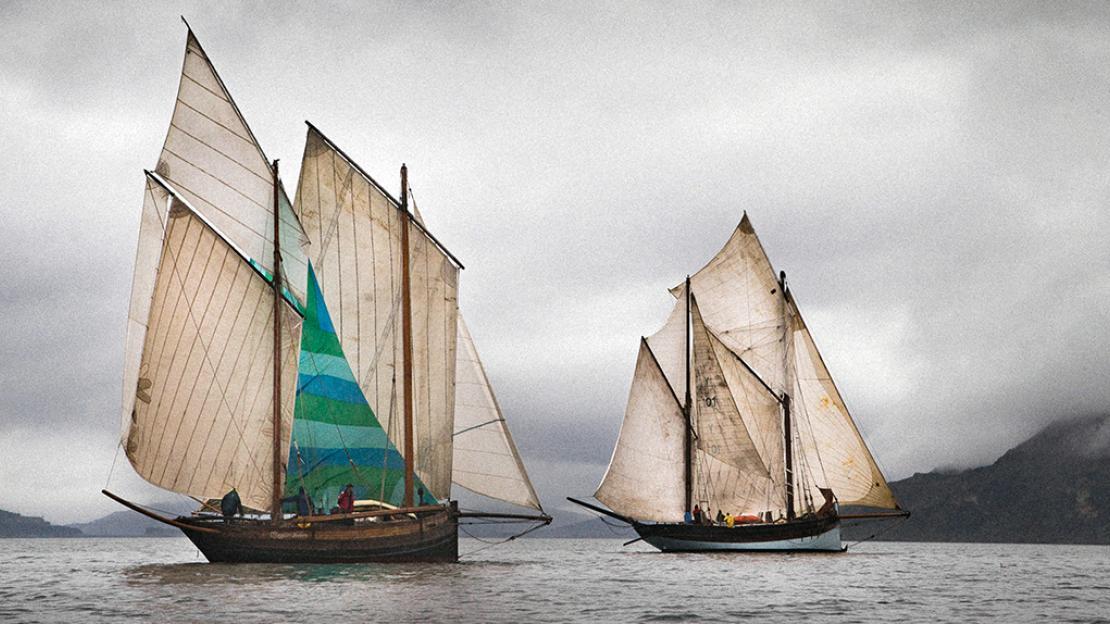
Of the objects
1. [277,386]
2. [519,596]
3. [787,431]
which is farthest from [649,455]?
[519,596]

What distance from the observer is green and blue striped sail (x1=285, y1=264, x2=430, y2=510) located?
60688mm

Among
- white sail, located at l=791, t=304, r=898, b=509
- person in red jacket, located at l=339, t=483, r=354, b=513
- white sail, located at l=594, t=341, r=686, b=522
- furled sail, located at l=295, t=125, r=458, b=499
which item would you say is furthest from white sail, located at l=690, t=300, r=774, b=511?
person in red jacket, located at l=339, t=483, r=354, b=513

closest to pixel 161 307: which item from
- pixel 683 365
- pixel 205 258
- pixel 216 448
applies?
pixel 205 258

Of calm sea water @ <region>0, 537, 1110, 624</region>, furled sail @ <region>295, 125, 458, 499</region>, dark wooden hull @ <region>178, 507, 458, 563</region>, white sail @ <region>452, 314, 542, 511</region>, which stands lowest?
calm sea water @ <region>0, 537, 1110, 624</region>

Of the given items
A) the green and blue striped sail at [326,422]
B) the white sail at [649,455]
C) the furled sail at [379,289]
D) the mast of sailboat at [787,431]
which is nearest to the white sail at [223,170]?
the green and blue striped sail at [326,422]

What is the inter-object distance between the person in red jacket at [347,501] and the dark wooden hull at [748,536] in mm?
35613

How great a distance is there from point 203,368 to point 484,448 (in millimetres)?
15123

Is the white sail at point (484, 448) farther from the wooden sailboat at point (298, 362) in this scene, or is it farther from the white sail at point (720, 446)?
the white sail at point (720, 446)

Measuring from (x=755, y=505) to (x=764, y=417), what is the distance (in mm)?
6809

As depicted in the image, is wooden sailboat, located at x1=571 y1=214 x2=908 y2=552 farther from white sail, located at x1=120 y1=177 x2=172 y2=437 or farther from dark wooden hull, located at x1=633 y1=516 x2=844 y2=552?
white sail, located at x1=120 y1=177 x2=172 y2=437

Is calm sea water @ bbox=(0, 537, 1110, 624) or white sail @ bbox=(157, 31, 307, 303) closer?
calm sea water @ bbox=(0, 537, 1110, 624)

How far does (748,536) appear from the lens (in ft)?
287

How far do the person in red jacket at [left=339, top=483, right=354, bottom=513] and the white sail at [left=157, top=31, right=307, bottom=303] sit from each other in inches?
394

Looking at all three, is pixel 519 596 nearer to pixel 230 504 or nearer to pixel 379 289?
pixel 230 504
